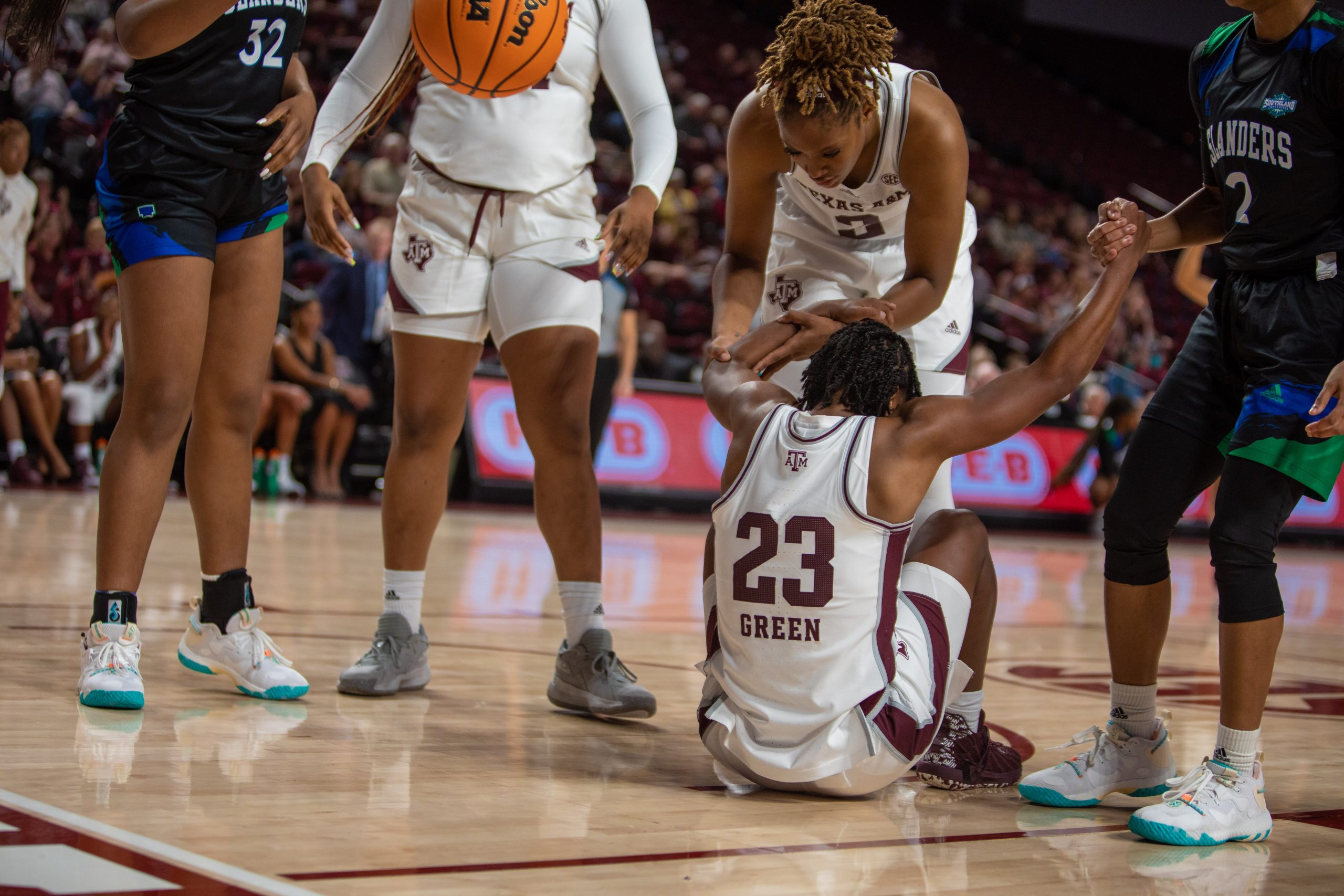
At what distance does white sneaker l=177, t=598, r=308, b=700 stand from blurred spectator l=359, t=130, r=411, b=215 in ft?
26.9

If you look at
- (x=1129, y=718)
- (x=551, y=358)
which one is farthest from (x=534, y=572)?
(x=1129, y=718)

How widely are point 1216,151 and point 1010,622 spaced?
3331 mm

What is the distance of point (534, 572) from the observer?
6809 millimetres

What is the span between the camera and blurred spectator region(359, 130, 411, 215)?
38.7ft

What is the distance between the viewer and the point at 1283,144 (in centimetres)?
271

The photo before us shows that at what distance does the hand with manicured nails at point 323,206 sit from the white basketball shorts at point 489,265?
0.17 meters

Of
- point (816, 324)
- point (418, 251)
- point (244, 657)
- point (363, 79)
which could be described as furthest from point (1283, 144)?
point (244, 657)

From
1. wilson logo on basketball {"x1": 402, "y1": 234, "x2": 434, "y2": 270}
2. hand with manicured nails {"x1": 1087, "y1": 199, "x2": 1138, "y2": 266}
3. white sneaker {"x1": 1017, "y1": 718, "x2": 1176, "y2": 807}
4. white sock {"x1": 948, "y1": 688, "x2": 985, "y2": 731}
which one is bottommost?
white sneaker {"x1": 1017, "y1": 718, "x2": 1176, "y2": 807}

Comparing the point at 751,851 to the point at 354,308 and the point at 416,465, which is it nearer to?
the point at 416,465

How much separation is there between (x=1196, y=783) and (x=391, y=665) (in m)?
1.94

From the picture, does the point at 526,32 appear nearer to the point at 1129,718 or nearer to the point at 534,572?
the point at 1129,718

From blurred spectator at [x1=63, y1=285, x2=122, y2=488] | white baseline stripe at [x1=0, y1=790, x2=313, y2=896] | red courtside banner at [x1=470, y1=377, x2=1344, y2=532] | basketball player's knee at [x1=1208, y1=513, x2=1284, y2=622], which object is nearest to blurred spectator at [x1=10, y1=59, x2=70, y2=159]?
blurred spectator at [x1=63, y1=285, x2=122, y2=488]

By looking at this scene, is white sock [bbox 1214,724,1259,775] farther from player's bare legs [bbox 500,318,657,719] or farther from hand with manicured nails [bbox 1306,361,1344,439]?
player's bare legs [bbox 500,318,657,719]

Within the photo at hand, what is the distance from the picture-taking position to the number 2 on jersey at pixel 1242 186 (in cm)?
280
